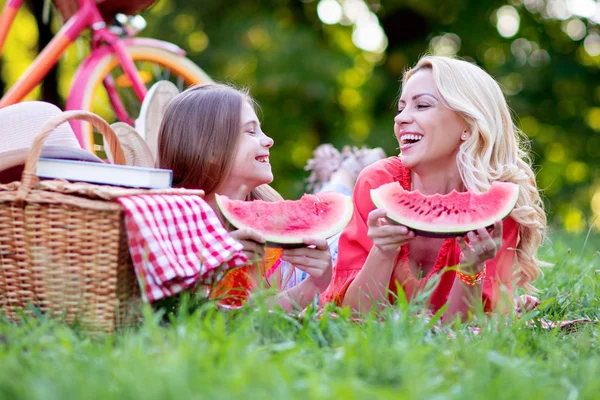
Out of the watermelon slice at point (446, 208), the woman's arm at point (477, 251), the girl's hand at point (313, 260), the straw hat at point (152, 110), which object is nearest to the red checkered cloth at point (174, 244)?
the girl's hand at point (313, 260)

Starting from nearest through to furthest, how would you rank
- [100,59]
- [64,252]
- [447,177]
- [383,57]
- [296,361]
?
[296,361], [64,252], [447,177], [100,59], [383,57]

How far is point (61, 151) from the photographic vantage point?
276cm

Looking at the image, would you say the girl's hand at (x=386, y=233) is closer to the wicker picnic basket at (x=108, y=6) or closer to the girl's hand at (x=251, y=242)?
the girl's hand at (x=251, y=242)

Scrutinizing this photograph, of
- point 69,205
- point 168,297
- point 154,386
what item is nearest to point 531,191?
point 168,297

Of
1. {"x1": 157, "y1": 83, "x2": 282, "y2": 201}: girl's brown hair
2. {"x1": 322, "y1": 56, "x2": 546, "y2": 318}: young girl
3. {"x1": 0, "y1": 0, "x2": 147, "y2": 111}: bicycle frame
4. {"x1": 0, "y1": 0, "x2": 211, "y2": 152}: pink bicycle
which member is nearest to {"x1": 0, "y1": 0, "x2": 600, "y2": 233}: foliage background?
{"x1": 0, "y1": 0, "x2": 211, "y2": 152}: pink bicycle

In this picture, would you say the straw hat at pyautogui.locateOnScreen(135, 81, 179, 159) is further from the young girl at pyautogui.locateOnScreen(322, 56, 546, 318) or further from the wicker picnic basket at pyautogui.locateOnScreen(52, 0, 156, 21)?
the young girl at pyautogui.locateOnScreen(322, 56, 546, 318)

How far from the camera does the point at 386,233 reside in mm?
2650

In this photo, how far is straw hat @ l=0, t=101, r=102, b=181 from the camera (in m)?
2.67

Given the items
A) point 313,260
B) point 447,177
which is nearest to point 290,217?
point 313,260

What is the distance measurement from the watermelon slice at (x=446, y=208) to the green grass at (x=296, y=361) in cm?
37

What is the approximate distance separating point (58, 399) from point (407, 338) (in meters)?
1.02

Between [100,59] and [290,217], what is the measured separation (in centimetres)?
234

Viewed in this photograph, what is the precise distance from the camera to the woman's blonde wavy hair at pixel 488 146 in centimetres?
307

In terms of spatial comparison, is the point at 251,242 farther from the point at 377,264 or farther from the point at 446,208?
the point at 446,208
